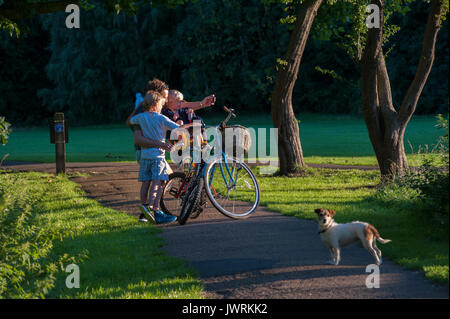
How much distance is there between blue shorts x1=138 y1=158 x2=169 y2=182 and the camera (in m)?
8.11

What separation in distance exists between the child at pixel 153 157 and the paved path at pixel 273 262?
343 millimetres

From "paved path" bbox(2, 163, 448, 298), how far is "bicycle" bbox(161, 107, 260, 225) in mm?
210

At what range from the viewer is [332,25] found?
16750mm

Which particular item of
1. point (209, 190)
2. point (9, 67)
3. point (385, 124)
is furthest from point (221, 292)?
point (9, 67)

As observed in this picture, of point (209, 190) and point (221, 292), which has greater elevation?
point (209, 190)

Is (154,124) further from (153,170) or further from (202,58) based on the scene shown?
(202,58)

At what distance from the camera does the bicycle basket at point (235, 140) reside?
7.88 metres

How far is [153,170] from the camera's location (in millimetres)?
Result: 8117

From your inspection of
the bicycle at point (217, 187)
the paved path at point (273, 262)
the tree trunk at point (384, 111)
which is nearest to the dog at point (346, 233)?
the paved path at point (273, 262)

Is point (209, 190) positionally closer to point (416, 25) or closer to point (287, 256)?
point (287, 256)

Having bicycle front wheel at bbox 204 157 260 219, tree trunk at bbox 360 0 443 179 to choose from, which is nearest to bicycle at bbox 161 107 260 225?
bicycle front wheel at bbox 204 157 260 219

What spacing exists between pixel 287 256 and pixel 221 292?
1154 mm

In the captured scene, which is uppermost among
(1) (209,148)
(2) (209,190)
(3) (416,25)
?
(3) (416,25)

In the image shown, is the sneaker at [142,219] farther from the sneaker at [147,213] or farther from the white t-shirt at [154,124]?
the white t-shirt at [154,124]
